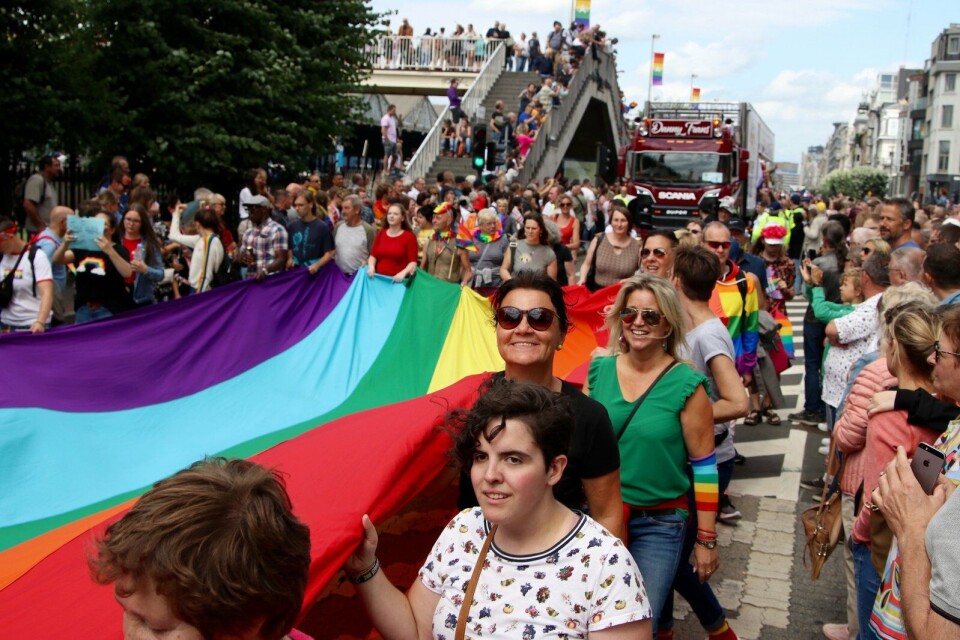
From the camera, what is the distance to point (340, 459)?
11.9 ft

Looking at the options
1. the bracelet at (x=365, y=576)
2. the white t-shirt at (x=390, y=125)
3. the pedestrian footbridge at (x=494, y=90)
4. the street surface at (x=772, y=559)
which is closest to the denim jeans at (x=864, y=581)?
the street surface at (x=772, y=559)

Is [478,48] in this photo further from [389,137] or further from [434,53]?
[389,137]

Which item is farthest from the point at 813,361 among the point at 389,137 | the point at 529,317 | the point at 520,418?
the point at 389,137

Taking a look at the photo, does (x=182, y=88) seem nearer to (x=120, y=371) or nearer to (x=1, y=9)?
(x=1, y=9)

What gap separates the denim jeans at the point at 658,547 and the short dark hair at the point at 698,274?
1851 millimetres

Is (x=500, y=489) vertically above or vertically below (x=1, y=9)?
below

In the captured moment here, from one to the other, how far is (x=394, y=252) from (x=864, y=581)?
23.0 feet

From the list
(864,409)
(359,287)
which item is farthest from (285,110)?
(864,409)

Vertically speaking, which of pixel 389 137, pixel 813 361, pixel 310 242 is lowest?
pixel 813 361

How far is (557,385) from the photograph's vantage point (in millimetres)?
3922

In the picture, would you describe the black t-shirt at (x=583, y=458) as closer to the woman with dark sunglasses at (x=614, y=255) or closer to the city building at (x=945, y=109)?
the woman with dark sunglasses at (x=614, y=255)

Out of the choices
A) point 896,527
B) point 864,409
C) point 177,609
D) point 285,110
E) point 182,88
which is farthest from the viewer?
point 285,110

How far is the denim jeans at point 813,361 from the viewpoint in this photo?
10.2 meters

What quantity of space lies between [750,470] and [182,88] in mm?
14456
